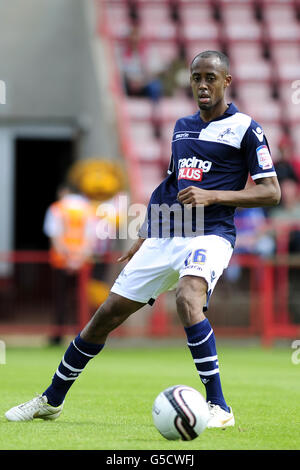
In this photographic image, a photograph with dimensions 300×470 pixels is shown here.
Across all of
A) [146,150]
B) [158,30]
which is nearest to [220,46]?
[158,30]

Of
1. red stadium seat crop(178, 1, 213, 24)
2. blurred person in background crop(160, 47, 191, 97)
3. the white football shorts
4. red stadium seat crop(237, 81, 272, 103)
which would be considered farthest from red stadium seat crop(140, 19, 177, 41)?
the white football shorts

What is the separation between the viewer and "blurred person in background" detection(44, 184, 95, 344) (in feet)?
47.3

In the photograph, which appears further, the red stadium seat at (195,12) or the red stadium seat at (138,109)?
the red stadium seat at (195,12)

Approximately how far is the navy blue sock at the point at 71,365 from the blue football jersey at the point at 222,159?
0.86 metres

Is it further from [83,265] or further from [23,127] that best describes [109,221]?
[23,127]

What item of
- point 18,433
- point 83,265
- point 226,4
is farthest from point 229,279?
point 18,433

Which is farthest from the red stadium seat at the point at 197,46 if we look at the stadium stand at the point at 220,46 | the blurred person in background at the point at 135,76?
the blurred person in background at the point at 135,76

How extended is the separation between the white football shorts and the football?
799mm

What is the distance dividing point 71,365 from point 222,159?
1.61m

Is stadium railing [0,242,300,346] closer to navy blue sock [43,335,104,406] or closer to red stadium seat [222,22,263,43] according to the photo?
red stadium seat [222,22,263,43]

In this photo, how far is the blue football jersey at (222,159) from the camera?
6207 millimetres

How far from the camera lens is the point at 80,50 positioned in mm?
18734

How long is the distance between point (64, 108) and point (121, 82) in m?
1.22

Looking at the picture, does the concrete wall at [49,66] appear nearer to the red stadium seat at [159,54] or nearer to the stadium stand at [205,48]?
the stadium stand at [205,48]
